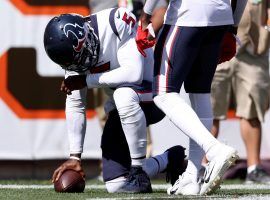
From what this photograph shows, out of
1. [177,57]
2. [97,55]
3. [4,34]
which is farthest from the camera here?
[4,34]

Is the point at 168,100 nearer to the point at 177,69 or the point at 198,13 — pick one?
the point at 177,69

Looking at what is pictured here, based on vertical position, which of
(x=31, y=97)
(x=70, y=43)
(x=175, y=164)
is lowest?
(x=31, y=97)

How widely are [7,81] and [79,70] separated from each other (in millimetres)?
2484

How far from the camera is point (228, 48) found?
5238 millimetres

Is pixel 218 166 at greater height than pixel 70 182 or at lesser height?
greater

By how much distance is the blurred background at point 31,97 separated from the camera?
755cm

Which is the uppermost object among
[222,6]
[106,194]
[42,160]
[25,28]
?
[222,6]

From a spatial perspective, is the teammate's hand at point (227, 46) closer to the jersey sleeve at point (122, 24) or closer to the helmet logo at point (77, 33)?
the jersey sleeve at point (122, 24)

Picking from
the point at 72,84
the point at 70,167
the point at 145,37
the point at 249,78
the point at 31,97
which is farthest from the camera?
the point at 31,97

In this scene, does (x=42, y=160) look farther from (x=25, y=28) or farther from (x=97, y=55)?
(x=97, y=55)

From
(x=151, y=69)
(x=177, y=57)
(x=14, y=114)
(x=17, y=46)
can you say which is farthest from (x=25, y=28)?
(x=177, y=57)

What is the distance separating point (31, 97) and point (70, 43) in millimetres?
2691

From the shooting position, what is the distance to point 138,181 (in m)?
5.12

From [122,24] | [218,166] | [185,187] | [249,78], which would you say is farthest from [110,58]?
[249,78]
